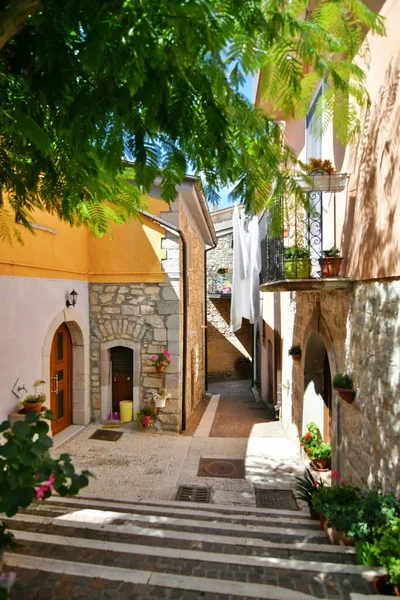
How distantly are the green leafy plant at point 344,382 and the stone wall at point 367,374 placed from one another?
89 mm

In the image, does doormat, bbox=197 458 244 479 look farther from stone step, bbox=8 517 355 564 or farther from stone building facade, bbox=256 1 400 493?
stone step, bbox=8 517 355 564

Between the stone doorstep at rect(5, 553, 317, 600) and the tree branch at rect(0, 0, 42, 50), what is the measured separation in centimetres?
304

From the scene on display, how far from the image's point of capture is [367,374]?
12.4ft

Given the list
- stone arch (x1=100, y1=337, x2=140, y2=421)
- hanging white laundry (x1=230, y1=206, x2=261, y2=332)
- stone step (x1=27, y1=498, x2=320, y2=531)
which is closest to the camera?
stone step (x1=27, y1=498, x2=320, y2=531)

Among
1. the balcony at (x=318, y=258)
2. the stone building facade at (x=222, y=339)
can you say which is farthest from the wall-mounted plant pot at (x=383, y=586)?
the stone building facade at (x=222, y=339)

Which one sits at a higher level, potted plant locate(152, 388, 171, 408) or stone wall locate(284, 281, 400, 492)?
stone wall locate(284, 281, 400, 492)

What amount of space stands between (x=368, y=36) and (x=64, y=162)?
3.22m

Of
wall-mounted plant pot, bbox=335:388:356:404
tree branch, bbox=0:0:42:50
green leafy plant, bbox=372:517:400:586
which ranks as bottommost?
green leafy plant, bbox=372:517:400:586

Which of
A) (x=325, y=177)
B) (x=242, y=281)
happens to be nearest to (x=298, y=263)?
(x=325, y=177)

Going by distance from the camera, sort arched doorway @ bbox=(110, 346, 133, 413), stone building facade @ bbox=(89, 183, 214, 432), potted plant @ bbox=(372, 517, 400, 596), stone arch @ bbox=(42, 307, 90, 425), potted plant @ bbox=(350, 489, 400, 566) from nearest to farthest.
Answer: potted plant @ bbox=(372, 517, 400, 596) → potted plant @ bbox=(350, 489, 400, 566) → stone building facade @ bbox=(89, 183, 214, 432) → stone arch @ bbox=(42, 307, 90, 425) → arched doorway @ bbox=(110, 346, 133, 413)

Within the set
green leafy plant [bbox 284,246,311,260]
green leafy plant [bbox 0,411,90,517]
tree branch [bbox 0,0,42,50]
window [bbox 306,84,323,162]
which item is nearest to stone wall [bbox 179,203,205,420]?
window [bbox 306,84,323,162]

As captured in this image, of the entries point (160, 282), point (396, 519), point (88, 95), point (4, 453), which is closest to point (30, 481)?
point (4, 453)

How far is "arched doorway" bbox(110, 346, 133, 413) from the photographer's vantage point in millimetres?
8656

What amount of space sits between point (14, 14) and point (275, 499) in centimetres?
591
